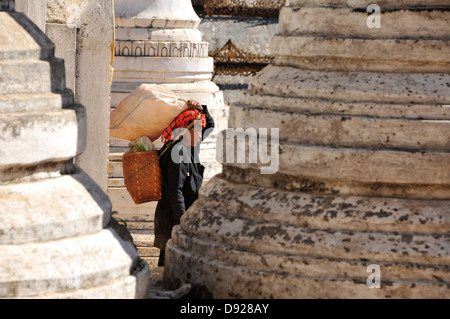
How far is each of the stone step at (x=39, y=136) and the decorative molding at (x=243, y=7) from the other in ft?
26.9

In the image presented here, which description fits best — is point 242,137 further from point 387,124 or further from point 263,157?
point 387,124

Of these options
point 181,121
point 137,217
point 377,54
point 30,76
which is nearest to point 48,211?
point 30,76

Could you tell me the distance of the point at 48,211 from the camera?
3.59 m

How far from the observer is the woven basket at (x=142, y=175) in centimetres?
550

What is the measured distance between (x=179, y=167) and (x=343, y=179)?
197 centimetres

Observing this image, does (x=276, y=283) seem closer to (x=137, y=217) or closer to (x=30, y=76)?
(x=30, y=76)

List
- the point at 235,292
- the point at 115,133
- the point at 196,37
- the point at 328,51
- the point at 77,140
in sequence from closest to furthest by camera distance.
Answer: the point at 77,140 < the point at 235,292 < the point at 328,51 < the point at 115,133 < the point at 196,37

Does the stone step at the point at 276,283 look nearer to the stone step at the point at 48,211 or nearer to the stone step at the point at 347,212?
the stone step at the point at 347,212

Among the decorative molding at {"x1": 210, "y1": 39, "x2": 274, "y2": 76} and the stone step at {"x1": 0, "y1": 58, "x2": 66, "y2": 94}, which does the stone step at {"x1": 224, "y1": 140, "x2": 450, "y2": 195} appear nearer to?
the stone step at {"x1": 0, "y1": 58, "x2": 66, "y2": 94}

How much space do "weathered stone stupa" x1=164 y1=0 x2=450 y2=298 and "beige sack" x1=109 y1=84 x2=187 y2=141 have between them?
112cm

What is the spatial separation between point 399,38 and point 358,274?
1125 millimetres

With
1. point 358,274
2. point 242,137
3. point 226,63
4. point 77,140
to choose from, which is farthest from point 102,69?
point 226,63

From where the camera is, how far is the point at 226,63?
12.0 m

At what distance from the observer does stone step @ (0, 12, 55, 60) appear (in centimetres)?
364
